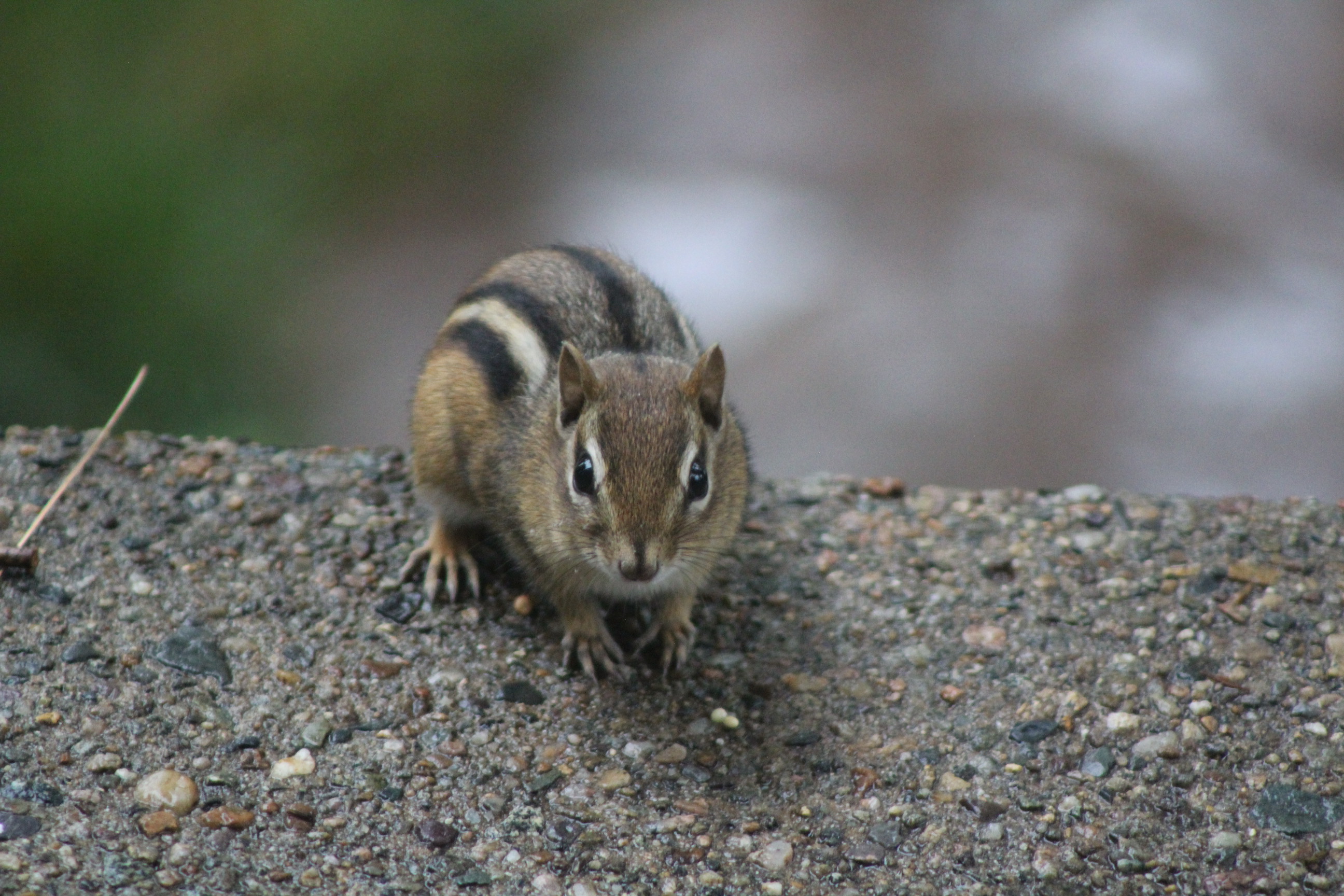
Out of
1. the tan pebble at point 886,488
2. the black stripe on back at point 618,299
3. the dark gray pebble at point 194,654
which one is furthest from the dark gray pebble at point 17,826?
the tan pebble at point 886,488

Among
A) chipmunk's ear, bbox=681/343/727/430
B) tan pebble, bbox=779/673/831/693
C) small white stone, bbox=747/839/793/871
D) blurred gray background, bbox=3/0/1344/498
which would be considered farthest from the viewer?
blurred gray background, bbox=3/0/1344/498

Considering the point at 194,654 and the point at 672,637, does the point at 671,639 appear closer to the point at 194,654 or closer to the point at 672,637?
the point at 672,637

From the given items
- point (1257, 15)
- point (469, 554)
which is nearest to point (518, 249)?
point (469, 554)

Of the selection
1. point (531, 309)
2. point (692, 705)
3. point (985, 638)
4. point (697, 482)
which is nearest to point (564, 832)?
point (692, 705)

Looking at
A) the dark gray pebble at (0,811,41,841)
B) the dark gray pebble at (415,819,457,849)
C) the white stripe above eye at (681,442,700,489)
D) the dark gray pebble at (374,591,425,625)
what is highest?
the white stripe above eye at (681,442,700,489)

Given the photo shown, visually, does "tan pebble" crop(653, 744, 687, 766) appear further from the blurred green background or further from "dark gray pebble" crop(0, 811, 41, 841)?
the blurred green background

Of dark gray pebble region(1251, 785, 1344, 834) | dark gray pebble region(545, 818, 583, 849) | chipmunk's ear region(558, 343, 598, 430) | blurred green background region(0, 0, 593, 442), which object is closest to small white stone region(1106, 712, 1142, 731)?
dark gray pebble region(1251, 785, 1344, 834)
